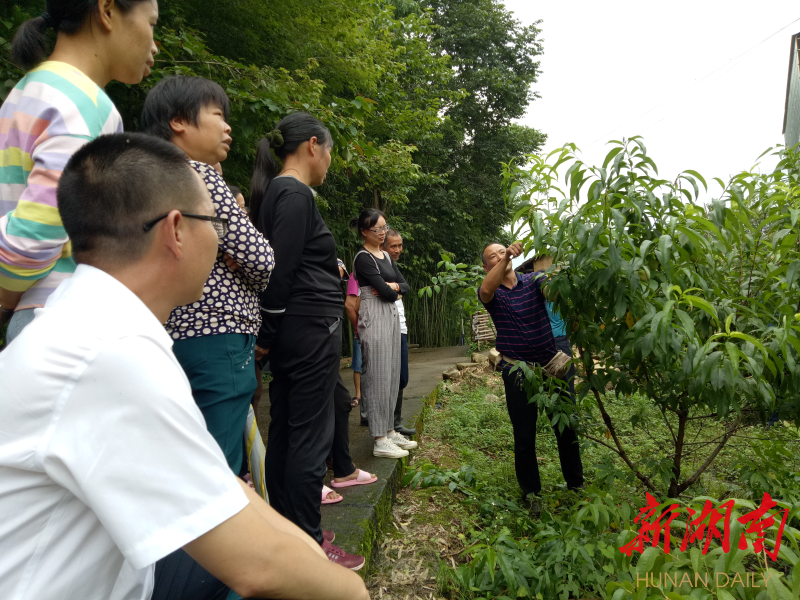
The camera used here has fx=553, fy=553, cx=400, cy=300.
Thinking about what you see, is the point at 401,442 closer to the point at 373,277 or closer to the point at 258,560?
the point at 373,277

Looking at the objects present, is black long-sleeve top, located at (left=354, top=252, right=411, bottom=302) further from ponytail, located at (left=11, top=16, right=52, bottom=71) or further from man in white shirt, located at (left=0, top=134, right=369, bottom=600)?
man in white shirt, located at (left=0, top=134, right=369, bottom=600)

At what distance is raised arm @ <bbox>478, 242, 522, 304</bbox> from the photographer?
3072mm

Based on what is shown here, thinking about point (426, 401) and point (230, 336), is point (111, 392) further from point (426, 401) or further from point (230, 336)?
point (426, 401)

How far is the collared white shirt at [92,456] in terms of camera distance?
758 mm

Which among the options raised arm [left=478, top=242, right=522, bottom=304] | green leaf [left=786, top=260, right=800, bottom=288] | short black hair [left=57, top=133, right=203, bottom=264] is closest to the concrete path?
raised arm [left=478, top=242, right=522, bottom=304]

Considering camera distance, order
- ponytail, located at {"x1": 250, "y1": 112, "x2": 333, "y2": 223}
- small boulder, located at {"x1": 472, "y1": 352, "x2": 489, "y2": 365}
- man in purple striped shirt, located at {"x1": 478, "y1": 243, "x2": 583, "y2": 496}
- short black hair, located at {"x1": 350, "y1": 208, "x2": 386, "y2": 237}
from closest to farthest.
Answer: ponytail, located at {"x1": 250, "y1": 112, "x2": 333, "y2": 223} → man in purple striped shirt, located at {"x1": 478, "y1": 243, "x2": 583, "y2": 496} → short black hair, located at {"x1": 350, "y1": 208, "x2": 386, "y2": 237} → small boulder, located at {"x1": 472, "y1": 352, "x2": 489, "y2": 365}

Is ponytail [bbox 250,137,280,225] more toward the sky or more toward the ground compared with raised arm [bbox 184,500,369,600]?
more toward the sky

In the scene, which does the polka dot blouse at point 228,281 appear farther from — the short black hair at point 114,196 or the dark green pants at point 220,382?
the short black hair at point 114,196

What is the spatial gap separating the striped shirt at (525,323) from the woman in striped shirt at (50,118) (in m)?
2.29

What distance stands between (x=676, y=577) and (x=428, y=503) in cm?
216

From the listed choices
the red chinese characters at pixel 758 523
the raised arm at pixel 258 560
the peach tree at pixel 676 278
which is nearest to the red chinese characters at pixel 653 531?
the red chinese characters at pixel 758 523

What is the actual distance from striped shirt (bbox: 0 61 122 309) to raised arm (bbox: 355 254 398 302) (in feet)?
7.64

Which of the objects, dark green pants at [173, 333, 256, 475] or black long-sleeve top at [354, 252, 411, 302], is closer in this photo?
dark green pants at [173, 333, 256, 475]

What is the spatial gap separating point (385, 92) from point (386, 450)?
23.6 feet
